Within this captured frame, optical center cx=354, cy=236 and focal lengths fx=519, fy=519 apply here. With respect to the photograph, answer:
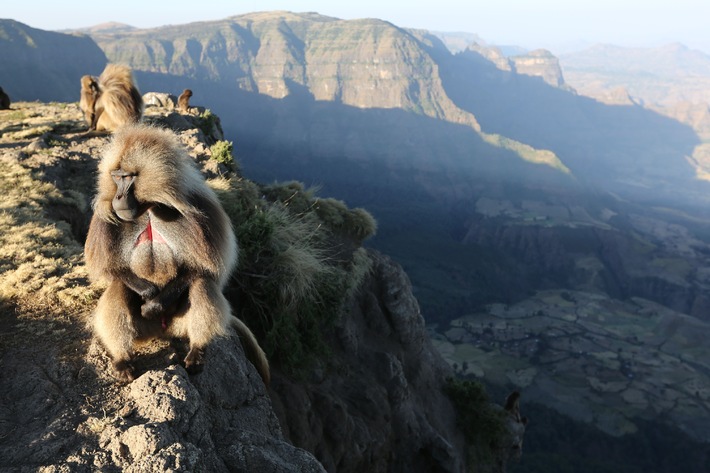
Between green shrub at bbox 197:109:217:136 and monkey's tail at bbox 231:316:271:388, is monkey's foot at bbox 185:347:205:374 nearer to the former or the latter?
monkey's tail at bbox 231:316:271:388

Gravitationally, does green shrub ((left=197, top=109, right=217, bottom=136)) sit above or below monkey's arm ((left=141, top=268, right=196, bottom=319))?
below

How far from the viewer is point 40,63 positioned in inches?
6412

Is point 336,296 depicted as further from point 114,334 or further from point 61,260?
point 114,334

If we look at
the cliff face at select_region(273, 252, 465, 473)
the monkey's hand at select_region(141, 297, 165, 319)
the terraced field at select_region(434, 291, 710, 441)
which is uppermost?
the monkey's hand at select_region(141, 297, 165, 319)

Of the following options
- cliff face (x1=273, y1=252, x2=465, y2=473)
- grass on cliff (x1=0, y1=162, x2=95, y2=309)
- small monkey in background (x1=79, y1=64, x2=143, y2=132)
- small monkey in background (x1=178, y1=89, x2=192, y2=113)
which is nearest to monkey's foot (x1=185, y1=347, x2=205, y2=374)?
grass on cliff (x1=0, y1=162, x2=95, y2=309)

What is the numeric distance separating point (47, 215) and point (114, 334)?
22.4ft

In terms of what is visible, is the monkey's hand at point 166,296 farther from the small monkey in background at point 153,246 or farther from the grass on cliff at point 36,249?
the grass on cliff at point 36,249

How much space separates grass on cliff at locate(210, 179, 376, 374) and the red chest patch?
4.79 metres

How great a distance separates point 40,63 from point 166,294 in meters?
193

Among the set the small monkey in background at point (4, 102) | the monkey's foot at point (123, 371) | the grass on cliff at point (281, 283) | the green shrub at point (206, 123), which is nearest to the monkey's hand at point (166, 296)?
the monkey's foot at point (123, 371)

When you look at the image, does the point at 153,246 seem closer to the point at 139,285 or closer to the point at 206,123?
the point at 139,285

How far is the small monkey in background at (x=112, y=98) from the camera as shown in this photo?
14.9m

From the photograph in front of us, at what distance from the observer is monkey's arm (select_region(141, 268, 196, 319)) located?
535 cm

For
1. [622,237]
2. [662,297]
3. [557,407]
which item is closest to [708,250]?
[622,237]
